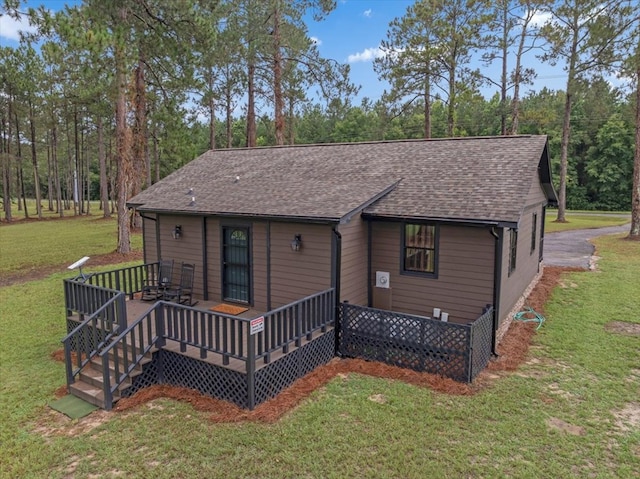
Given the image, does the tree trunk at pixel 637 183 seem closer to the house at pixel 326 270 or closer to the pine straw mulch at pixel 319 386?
the house at pixel 326 270

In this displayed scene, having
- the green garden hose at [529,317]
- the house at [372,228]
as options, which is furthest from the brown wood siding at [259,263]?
the green garden hose at [529,317]

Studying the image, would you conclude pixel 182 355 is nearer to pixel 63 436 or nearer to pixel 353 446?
pixel 63 436

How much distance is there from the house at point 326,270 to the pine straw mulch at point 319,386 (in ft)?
0.54

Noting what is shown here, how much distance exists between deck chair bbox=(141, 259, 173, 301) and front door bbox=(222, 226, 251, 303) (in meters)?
1.59

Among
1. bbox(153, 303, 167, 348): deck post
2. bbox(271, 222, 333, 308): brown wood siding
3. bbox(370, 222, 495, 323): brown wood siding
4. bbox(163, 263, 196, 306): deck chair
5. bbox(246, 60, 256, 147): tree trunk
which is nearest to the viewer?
bbox(153, 303, 167, 348): deck post

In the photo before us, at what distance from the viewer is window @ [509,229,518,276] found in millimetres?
9503

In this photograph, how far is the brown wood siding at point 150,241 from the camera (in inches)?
443

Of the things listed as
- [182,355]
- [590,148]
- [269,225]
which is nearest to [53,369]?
[182,355]

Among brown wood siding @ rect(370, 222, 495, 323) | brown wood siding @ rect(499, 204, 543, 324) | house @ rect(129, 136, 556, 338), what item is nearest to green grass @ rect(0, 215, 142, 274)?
house @ rect(129, 136, 556, 338)

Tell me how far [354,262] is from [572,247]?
16.8 metres

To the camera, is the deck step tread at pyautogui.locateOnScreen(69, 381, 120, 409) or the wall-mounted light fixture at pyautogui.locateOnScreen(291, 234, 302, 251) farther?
the wall-mounted light fixture at pyautogui.locateOnScreen(291, 234, 302, 251)

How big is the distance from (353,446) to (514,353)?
4399 mm

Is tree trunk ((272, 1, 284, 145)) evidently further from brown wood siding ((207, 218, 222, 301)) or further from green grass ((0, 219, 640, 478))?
green grass ((0, 219, 640, 478))

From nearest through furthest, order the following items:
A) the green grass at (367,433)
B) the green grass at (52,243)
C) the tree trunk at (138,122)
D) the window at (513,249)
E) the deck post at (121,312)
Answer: the green grass at (367,433)
the deck post at (121,312)
the window at (513,249)
the green grass at (52,243)
the tree trunk at (138,122)
